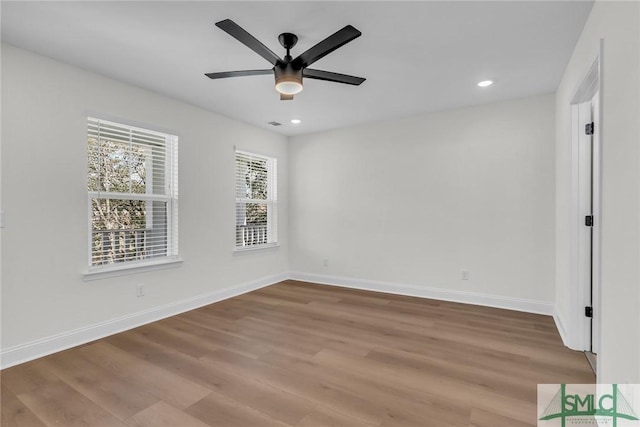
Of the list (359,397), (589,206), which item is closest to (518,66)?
(589,206)

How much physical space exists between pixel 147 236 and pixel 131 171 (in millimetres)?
752

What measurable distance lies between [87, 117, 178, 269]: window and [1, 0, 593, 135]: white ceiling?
0.62 meters

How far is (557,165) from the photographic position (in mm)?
3389

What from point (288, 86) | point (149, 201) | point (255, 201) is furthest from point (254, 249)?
point (288, 86)

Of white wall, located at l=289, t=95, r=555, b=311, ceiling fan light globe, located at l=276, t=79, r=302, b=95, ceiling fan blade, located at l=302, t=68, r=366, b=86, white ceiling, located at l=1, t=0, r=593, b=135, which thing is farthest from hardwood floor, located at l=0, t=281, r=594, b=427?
white ceiling, located at l=1, t=0, r=593, b=135

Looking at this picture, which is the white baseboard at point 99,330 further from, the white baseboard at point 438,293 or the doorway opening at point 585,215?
the doorway opening at point 585,215

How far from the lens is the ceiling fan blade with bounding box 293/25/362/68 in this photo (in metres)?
1.90

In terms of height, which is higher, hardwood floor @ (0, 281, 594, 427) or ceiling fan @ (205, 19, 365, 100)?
ceiling fan @ (205, 19, 365, 100)

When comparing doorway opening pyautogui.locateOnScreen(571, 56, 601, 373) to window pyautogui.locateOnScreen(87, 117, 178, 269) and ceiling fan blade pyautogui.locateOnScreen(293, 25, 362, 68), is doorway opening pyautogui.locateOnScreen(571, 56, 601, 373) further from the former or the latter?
window pyautogui.locateOnScreen(87, 117, 178, 269)

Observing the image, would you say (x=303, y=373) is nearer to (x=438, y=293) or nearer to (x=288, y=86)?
(x=288, y=86)

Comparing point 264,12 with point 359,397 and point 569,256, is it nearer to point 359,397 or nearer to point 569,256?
point 359,397

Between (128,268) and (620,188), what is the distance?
398 cm

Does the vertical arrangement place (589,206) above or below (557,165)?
below
